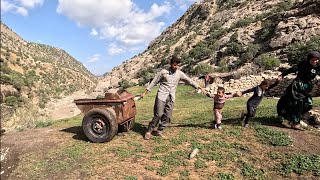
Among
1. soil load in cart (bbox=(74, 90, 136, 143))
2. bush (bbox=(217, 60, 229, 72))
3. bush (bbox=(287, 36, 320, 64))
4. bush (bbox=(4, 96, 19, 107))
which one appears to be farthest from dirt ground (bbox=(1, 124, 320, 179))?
bush (bbox=(4, 96, 19, 107))

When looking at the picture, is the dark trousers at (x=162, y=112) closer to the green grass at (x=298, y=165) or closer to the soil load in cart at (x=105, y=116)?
the soil load in cart at (x=105, y=116)

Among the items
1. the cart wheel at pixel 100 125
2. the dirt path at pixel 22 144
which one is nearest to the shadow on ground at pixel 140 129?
the cart wheel at pixel 100 125

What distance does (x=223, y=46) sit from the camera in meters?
43.2

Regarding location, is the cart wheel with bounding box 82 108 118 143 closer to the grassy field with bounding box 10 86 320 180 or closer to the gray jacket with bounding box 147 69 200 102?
the grassy field with bounding box 10 86 320 180

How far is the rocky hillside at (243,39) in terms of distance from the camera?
31188 mm

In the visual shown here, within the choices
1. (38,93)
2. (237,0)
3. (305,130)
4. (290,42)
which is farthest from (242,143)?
(38,93)

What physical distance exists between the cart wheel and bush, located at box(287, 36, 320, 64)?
21.9 m

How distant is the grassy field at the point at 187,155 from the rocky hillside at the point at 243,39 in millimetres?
20202

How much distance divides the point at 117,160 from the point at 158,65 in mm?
46685

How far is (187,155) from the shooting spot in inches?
331

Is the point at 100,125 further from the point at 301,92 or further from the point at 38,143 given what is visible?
the point at 301,92

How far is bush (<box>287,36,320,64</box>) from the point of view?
2683 cm

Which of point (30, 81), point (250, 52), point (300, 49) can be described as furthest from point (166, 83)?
point (30, 81)

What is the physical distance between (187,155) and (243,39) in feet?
114
